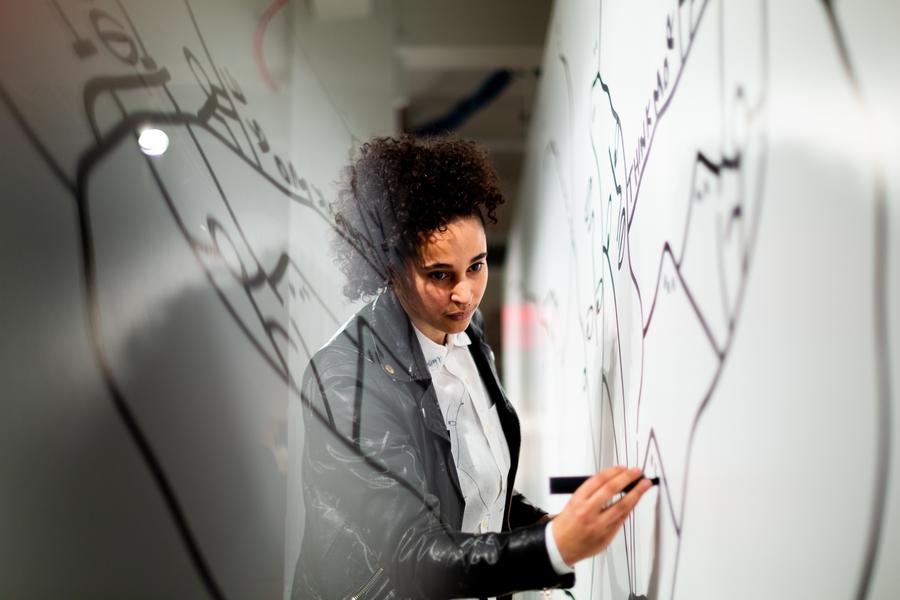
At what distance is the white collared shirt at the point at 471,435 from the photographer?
108 cm

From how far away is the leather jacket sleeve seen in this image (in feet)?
2.76

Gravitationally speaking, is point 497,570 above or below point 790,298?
below

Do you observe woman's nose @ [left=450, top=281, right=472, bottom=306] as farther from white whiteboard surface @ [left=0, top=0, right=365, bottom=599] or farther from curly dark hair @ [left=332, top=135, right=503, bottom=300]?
white whiteboard surface @ [left=0, top=0, right=365, bottom=599]

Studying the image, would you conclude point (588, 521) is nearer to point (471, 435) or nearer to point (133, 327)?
point (471, 435)

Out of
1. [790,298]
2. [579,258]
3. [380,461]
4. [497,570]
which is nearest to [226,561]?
[380,461]

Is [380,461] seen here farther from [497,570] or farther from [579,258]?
[579,258]

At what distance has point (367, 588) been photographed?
93 centimetres

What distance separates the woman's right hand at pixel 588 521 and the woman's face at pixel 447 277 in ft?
1.06

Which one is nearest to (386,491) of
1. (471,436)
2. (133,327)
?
(471,436)

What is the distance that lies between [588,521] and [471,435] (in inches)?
12.8

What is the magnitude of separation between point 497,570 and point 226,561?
343 millimetres

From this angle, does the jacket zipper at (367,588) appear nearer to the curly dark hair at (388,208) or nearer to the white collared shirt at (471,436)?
the white collared shirt at (471,436)

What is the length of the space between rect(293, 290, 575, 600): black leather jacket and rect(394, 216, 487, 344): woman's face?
3cm

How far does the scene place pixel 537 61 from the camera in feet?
9.71
